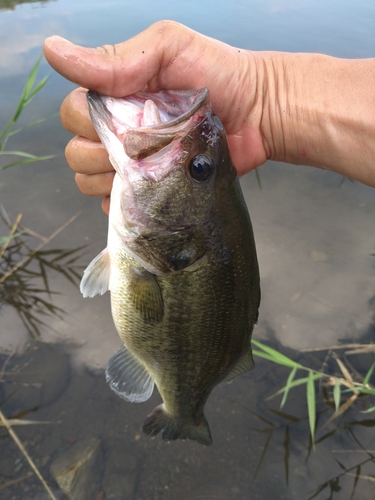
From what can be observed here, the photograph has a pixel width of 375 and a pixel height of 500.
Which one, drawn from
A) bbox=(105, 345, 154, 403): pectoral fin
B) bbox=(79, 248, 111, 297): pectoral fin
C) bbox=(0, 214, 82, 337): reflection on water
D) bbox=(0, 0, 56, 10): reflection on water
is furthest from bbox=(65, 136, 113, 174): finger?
bbox=(0, 0, 56, 10): reflection on water

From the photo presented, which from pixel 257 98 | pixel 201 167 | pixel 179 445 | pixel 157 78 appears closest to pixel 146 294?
pixel 201 167

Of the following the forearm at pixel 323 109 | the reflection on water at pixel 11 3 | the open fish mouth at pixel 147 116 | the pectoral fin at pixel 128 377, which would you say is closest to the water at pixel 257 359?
the pectoral fin at pixel 128 377

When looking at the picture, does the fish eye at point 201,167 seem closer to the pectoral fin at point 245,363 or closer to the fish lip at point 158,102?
the fish lip at point 158,102

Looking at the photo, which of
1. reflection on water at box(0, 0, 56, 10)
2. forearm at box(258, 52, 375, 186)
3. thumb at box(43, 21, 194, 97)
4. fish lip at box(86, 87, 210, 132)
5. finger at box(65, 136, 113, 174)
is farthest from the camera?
reflection on water at box(0, 0, 56, 10)

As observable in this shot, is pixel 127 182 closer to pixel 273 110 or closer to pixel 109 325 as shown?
pixel 273 110

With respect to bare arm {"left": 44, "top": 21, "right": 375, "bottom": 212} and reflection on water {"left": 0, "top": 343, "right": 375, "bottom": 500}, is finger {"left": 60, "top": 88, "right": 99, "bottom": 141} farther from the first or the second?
reflection on water {"left": 0, "top": 343, "right": 375, "bottom": 500}

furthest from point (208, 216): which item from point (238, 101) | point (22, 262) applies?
point (22, 262)
